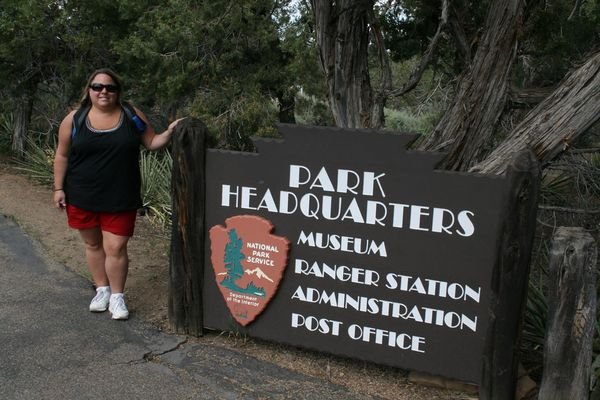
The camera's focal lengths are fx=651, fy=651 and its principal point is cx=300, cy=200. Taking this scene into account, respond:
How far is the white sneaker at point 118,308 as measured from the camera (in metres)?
4.39

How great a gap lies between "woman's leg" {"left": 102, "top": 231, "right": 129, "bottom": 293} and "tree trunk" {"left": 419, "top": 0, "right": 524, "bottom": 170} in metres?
2.91

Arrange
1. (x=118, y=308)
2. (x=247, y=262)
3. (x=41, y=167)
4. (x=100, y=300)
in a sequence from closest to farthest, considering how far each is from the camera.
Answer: (x=247, y=262) < (x=118, y=308) < (x=100, y=300) < (x=41, y=167)

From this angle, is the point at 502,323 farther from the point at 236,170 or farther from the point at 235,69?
the point at 235,69

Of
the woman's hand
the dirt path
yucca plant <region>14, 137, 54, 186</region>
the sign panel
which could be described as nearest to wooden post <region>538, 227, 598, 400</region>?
the sign panel

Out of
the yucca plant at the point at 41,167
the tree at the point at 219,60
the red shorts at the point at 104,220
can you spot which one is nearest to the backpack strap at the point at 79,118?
the red shorts at the point at 104,220

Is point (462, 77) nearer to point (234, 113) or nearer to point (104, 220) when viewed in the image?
point (104, 220)

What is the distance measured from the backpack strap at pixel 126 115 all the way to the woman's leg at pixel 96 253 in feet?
2.22

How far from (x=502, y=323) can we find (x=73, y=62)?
1028 cm

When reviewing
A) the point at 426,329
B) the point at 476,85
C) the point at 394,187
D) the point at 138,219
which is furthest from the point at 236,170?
the point at 138,219

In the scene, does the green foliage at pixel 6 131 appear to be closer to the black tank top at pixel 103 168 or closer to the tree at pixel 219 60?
the tree at pixel 219 60

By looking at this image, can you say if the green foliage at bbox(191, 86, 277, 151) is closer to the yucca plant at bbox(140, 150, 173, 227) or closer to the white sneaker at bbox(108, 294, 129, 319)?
the yucca plant at bbox(140, 150, 173, 227)

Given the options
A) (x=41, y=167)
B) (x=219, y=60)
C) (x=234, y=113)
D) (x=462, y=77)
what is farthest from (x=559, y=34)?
(x=41, y=167)

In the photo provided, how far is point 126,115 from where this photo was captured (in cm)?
420

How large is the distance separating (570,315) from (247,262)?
183cm
